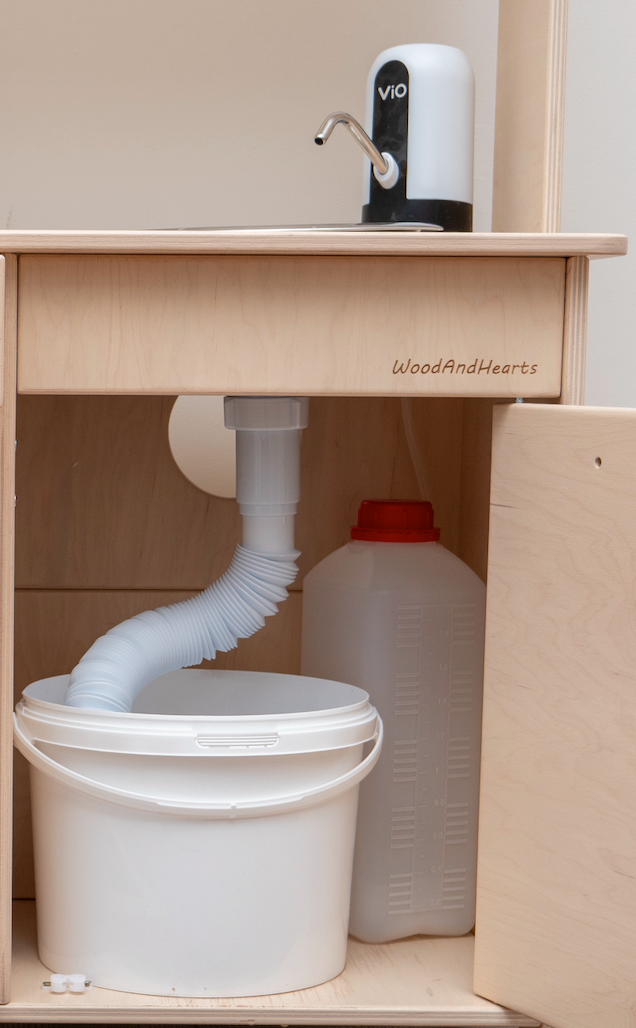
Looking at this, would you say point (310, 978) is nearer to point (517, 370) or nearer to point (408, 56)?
point (517, 370)

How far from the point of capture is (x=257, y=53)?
4.49 feet

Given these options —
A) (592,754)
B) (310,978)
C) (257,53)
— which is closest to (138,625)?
(310,978)

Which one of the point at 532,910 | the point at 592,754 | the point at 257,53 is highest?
the point at 257,53

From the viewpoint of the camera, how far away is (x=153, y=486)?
1.31 metres

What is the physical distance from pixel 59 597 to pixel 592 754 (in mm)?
777

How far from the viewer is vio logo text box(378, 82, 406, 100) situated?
3.57 ft

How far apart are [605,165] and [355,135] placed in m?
0.59

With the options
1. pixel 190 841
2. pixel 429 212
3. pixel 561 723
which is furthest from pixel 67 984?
pixel 429 212

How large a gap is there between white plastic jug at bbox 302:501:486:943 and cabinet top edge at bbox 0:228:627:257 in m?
0.42

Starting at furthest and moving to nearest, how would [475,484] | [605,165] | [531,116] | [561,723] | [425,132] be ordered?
[605,165], [475,484], [425,132], [531,116], [561,723]

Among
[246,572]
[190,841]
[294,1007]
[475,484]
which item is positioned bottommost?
[294,1007]

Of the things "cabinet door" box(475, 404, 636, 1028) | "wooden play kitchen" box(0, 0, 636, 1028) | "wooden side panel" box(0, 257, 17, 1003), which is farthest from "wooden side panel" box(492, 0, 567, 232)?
"wooden side panel" box(0, 257, 17, 1003)

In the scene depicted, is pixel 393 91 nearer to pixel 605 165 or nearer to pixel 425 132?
pixel 425 132

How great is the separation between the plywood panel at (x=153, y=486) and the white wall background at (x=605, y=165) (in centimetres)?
32
